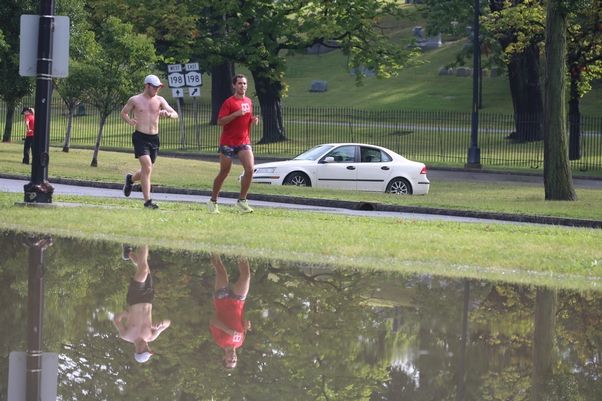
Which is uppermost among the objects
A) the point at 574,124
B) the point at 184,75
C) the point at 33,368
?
the point at 184,75

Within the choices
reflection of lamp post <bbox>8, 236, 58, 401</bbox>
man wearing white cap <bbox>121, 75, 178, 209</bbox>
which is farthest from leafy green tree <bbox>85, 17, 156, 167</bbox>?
reflection of lamp post <bbox>8, 236, 58, 401</bbox>

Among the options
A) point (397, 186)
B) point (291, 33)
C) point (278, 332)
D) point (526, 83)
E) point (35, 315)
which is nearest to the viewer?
point (278, 332)

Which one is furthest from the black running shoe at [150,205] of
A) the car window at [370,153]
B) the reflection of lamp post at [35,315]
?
the car window at [370,153]

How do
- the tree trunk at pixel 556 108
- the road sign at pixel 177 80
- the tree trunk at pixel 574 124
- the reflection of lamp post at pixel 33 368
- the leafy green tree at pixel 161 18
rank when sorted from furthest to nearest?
1. the leafy green tree at pixel 161 18
2. the road sign at pixel 177 80
3. the tree trunk at pixel 574 124
4. the tree trunk at pixel 556 108
5. the reflection of lamp post at pixel 33 368

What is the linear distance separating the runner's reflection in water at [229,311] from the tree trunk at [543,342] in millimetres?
1688

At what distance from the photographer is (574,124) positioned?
155 feet

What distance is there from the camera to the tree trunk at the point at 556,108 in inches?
1096

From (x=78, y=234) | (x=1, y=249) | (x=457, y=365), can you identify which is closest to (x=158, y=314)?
(x=457, y=365)

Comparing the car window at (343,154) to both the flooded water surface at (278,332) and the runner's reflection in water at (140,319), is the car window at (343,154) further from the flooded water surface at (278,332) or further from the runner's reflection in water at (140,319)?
the runner's reflection in water at (140,319)

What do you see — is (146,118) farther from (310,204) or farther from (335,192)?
(335,192)

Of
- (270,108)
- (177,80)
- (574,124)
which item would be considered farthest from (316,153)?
(270,108)

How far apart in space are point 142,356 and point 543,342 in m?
2.72

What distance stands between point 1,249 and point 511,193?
2213 cm

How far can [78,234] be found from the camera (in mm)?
14180
